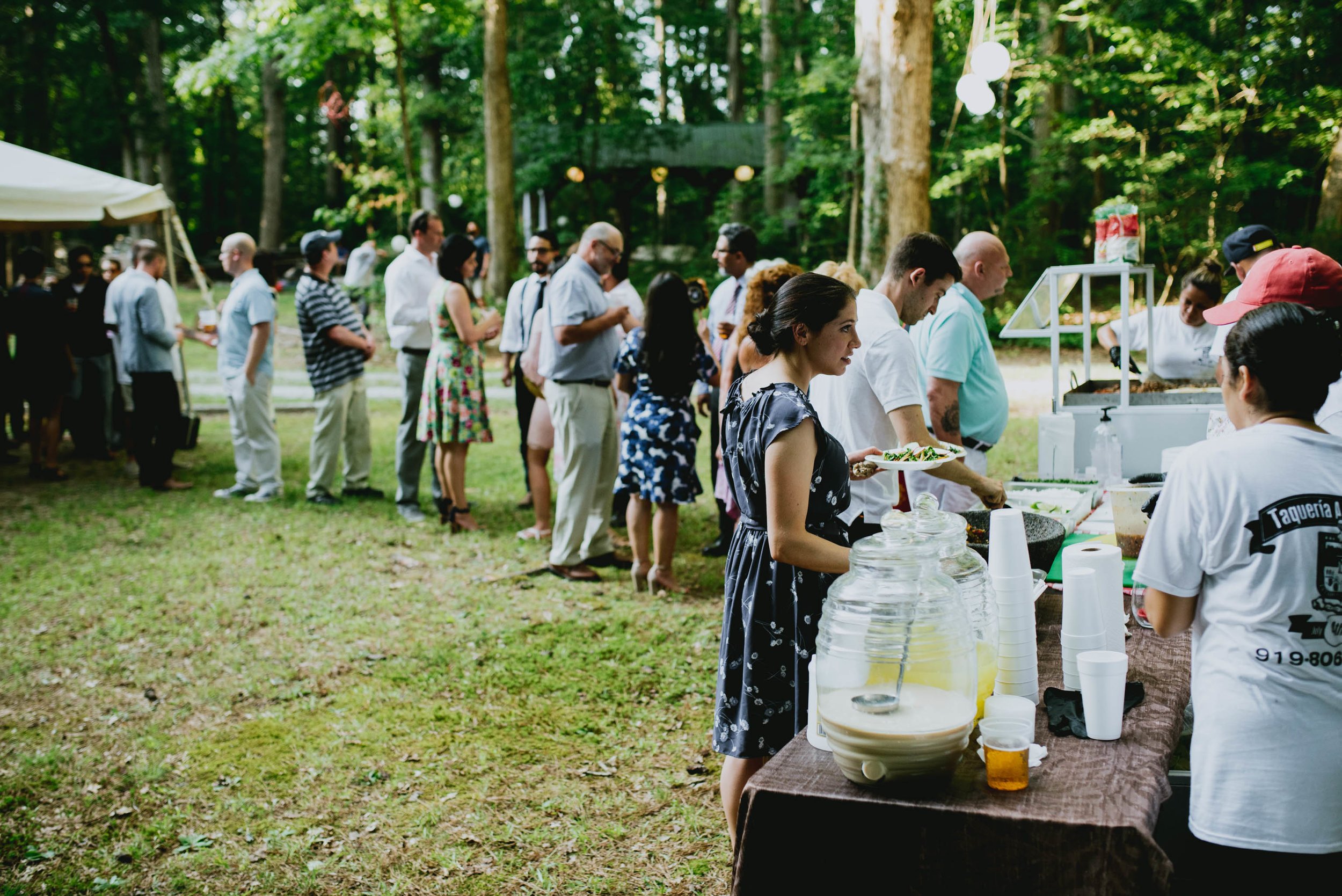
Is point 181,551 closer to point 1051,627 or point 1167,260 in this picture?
point 1051,627

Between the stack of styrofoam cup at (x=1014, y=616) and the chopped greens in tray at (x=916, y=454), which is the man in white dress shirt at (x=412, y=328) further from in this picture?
the stack of styrofoam cup at (x=1014, y=616)

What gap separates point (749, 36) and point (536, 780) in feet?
95.9

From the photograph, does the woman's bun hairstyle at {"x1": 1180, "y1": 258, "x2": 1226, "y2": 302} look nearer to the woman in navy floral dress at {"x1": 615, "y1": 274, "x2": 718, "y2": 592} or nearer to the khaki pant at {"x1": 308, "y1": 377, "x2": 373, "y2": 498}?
the woman in navy floral dress at {"x1": 615, "y1": 274, "x2": 718, "y2": 592}

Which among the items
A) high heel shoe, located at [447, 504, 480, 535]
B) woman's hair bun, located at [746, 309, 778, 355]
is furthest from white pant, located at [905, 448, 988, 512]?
high heel shoe, located at [447, 504, 480, 535]

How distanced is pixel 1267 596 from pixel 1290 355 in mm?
417

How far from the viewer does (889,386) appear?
10.6ft

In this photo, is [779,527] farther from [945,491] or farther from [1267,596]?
[945,491]

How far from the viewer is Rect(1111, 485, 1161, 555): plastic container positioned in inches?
116

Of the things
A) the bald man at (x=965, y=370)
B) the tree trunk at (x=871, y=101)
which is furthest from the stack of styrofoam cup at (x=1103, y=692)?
the tree trunk at (x=871, y=101)

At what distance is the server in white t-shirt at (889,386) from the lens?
3203 millimetres

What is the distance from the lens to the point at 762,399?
2.47 metres

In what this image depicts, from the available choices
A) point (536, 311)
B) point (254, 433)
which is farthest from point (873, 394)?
point (254, 433)

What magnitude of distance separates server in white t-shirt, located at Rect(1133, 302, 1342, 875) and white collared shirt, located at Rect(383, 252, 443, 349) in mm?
6082

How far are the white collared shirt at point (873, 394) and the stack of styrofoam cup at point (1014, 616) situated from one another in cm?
107
